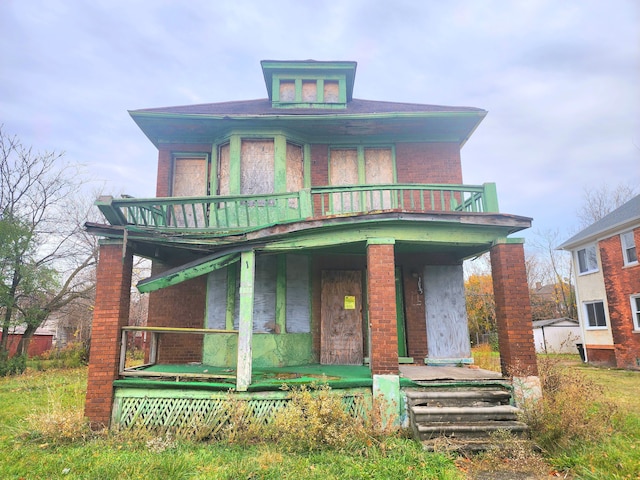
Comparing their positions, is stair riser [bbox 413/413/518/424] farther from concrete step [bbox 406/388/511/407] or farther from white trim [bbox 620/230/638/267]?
white trim [bbox 620/230/638/267]

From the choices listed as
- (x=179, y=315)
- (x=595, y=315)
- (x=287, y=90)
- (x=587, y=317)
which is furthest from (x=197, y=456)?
(x=587, y=317)

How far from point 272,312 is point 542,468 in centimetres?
580

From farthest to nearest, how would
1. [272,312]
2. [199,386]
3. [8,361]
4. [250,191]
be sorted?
→ [8,361], [250,191], [272,312], [199,386]

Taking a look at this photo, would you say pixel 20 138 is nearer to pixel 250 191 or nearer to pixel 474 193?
pixel 250 191

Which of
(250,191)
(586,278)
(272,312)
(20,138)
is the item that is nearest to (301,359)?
(272,312)

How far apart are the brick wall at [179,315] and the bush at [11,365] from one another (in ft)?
40.2

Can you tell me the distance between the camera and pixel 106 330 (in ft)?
23.1

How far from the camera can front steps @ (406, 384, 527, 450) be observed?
5797 millimetres

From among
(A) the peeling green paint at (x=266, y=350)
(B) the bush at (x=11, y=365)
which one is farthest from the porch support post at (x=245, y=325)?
(B) the bush at (x=11, y=365)

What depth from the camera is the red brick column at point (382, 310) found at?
6.84 meters

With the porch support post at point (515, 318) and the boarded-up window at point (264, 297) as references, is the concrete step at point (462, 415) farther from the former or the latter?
the boarded-up window at point (264, 297)

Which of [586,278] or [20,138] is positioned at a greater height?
[20,138]

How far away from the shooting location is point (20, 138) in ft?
67.6

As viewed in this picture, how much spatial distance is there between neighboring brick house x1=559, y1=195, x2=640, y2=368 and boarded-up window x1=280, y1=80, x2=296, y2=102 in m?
15.6
